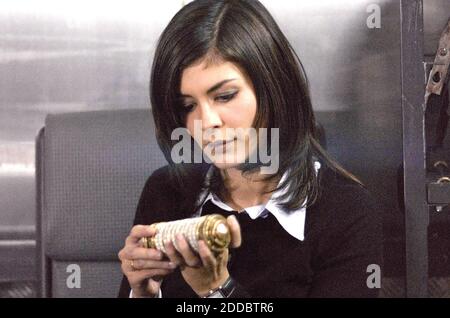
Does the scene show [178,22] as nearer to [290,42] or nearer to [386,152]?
[290,42]

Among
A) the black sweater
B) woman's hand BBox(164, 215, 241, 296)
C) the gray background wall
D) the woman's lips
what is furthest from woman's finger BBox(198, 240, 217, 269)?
the gray background wall

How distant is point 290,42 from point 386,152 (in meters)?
0.28

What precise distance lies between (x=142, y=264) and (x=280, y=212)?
242 mm

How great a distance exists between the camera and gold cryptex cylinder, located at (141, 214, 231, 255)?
1.02 metres

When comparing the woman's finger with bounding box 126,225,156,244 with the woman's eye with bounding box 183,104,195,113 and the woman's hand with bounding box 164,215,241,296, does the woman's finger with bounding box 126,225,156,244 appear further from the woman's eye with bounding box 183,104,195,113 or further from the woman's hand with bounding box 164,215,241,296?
the woman's eye with bounding box 183,104,195,113

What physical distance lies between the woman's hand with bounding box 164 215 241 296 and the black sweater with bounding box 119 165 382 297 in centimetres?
5

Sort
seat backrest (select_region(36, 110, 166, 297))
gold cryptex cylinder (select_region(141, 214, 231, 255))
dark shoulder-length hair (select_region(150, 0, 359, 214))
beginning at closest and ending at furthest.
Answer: gold cryptex cylinder (select_region(141, 214, 231, 255)) → dark shoulder-length hair (select_region(150, 0, 359, 214)) → seat backrest (select_region(36, 110, 166, 297))

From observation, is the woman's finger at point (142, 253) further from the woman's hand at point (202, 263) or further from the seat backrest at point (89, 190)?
the seat backrest at point (89, 190)

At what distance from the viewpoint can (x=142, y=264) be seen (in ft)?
3.59

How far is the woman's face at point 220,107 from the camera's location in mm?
1131

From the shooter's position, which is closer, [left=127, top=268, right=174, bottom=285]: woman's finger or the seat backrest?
[left=127, top=268, right=174, bottom=285]: woman's finger

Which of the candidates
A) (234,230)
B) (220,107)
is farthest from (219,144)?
(234,230)

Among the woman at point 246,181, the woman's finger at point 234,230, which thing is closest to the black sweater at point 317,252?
the woman at point 246,181
